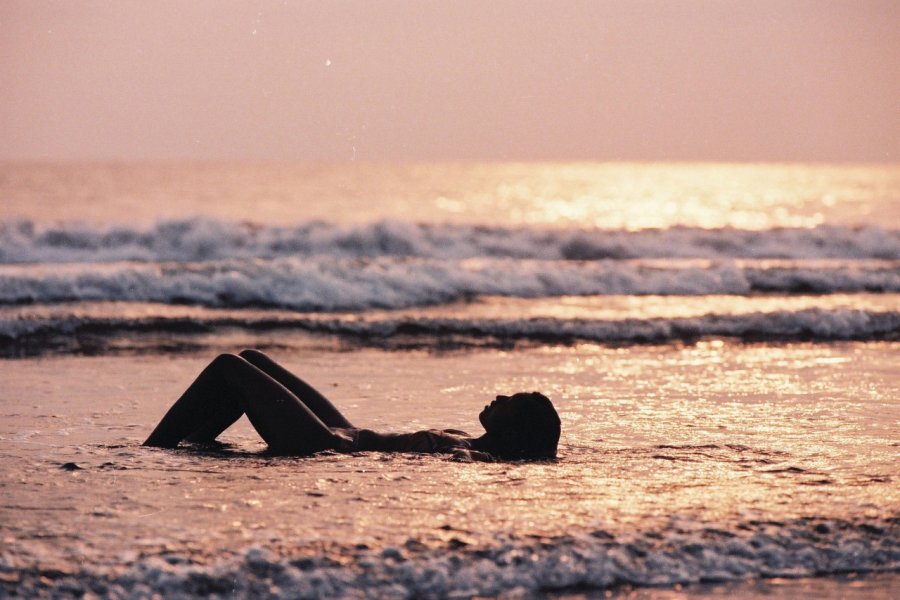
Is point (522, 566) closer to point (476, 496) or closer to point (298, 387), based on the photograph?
point (476, 496)

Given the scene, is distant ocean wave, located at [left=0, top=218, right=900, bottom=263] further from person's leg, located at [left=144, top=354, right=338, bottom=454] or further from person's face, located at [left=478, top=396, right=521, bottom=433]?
person's face, located at [left=478, top=396, right=521, bottom=433]

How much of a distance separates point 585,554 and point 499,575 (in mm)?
406

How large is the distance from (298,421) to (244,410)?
31 centimetres

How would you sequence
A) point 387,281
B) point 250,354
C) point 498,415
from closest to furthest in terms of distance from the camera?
point 498,415 < point 250,354 < point 387,281

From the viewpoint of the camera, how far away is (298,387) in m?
6.26

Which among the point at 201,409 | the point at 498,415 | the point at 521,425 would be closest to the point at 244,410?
the point at 201,409

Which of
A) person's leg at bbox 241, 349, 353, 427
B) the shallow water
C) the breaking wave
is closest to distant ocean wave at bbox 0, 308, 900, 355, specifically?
the breaking wave

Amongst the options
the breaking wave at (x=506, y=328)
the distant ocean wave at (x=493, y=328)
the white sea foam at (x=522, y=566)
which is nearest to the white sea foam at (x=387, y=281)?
the distant ocean wave at (x=493, y=328)

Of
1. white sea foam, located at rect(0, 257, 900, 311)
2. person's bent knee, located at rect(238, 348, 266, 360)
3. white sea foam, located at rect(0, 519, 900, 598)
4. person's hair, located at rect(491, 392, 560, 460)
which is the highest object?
white sea foam, located at rect(0, 257, 900, 311)

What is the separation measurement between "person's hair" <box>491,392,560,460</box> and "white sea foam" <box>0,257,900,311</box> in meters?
9.18

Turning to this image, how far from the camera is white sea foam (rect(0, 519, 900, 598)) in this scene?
416cm

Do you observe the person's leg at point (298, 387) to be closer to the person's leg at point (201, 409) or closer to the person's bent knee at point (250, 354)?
the person's bent knee at point (250, 354)

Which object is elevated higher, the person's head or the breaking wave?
the breaking wave

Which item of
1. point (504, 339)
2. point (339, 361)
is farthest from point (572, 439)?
point (504, 339)
